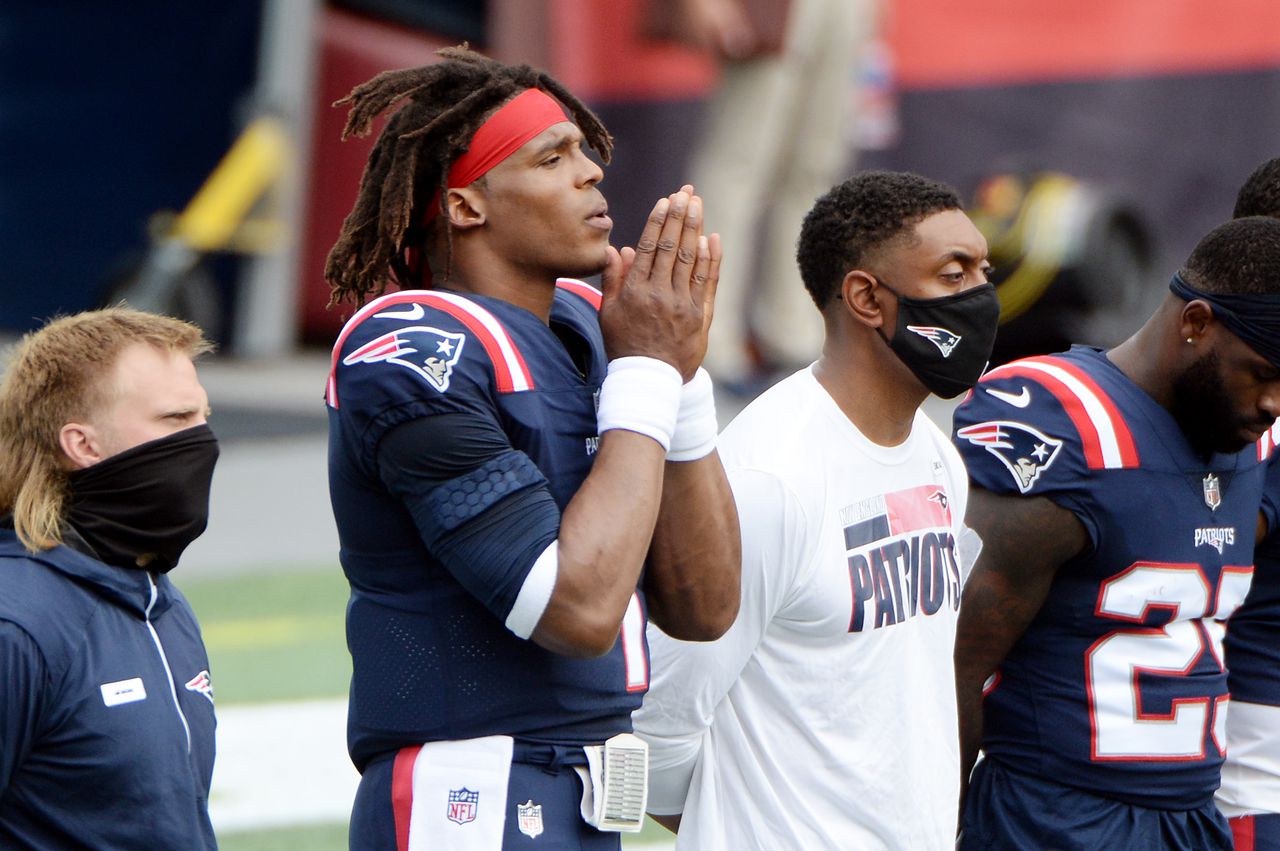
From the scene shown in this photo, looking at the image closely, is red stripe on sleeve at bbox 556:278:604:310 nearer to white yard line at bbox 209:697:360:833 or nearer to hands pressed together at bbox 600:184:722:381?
hands pressed together at bbox 600:184:722:381

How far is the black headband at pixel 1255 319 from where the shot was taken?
357cm

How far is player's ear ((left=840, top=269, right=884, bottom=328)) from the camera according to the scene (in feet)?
11.8

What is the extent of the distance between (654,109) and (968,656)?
8.73m

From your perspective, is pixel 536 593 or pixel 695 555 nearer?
pixel 536 593

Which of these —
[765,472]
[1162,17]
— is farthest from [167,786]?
[1162,17]

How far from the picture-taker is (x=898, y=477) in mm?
3529

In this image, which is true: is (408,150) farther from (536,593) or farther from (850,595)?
(850,595)

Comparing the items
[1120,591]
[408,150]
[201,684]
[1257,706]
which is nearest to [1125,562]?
[1120,591]

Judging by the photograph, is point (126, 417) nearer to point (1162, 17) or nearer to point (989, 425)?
point (989, 425)

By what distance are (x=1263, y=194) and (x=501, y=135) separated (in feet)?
6.43

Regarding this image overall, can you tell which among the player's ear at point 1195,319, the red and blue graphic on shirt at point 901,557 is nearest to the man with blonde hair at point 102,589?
the red and blue graphic on shirt at point 901,557

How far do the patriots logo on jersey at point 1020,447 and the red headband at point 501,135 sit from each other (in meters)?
1.08

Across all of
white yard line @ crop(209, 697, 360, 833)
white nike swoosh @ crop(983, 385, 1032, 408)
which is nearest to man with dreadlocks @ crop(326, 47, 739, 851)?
white nike swoosh @ crop(983, 385, 1032, 408)

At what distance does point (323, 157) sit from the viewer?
14508 mm
